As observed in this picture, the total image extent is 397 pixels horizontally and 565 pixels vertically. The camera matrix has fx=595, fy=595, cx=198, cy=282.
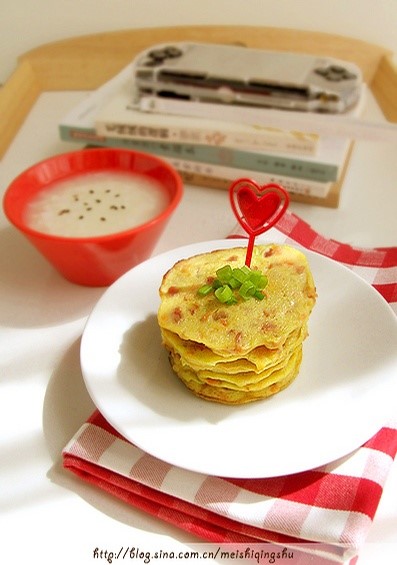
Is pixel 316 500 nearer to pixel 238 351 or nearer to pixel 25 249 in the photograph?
pixel 238 351

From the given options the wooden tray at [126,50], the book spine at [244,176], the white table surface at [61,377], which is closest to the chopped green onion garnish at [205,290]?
the white table surface at [61,377]

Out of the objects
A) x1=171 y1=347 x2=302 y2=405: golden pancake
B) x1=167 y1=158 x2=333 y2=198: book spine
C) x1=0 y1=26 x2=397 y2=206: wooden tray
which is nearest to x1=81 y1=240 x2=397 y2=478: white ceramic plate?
x1=171 y1=347 x2=302 y2=405: golden pancake

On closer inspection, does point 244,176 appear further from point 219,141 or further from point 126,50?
point 126,50

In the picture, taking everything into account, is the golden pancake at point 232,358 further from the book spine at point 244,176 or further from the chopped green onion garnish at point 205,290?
the book spine at point 244,176

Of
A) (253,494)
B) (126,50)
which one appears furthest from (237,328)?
(126,50)

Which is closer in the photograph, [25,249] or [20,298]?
[20,298]

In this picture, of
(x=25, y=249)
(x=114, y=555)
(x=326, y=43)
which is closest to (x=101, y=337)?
(x=114, y=555)
